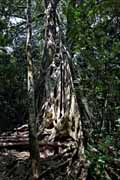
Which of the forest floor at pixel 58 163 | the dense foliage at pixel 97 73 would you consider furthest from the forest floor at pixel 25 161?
the dense foliage at pixel 97 73

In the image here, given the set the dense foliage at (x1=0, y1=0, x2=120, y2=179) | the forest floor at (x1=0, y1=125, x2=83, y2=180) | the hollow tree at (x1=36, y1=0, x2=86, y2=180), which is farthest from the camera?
the hollow tree at (x1=36, y1=0, x2=86, y2=180)

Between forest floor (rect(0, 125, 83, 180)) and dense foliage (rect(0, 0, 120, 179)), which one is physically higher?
dense foliage (rect(0, 0, 120, 179))

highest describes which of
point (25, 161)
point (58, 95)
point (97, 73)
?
point (97, 73)

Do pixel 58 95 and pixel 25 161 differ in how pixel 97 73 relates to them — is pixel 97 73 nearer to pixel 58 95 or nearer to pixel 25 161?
pixel 58 95

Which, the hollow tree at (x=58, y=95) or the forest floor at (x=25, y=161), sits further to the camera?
the hollow tree at (x=58, y=95)

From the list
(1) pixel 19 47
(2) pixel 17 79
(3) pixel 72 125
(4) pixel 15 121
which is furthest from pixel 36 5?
(3) pixel 72 125

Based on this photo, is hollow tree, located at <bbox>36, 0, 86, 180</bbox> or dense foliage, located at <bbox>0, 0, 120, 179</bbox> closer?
dense foliage, located at <bbox>0, 0, 120, 179</bbox>

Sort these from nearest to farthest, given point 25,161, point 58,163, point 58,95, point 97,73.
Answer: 1. point 58,163
2. point 25,161
3. point 58,95
4. point 97,73

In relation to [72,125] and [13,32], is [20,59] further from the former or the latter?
[72,125]

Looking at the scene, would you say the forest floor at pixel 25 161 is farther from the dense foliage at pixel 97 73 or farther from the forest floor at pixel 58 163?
the dense foliage at pixel 97 73

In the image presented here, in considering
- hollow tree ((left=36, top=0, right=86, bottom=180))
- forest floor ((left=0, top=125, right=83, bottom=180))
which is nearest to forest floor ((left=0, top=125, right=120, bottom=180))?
forest floor ((left=0, top=125, right=83, bottom=180))

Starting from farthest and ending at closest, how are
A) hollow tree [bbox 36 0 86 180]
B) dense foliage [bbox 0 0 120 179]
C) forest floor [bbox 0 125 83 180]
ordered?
hollow tree [bbox 36 0 86 180], dense foliage [bbox 0 0 120 179], forest floor [bbox 0 125 83 180]

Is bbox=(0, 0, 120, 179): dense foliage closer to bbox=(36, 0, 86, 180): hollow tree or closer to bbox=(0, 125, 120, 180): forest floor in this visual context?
bbox=(0, 125, 120, 180): forest floor

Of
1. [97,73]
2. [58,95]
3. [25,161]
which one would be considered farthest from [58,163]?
[97,73]
